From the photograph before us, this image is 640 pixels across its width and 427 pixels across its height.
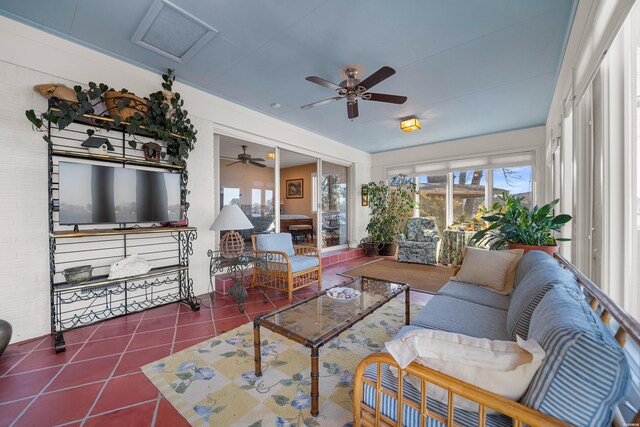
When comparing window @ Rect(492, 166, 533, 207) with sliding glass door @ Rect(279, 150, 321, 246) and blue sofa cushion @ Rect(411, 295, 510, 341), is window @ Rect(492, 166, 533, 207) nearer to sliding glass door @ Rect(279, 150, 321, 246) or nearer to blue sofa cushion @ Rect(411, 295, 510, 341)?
sliding glass door @ Rect(279, 150, 321, 246)

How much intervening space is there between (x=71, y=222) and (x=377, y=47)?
3152 millimetres

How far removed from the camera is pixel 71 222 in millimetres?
2225

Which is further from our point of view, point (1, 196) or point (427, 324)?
point (1, 196)

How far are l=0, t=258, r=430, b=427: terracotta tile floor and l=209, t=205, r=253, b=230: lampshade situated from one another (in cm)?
92

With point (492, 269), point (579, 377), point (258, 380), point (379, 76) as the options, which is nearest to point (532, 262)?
point (492, 269)

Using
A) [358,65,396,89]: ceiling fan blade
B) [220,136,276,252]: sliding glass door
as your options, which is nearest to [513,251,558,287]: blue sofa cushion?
[358,65,396,89]: ceiling fan blade

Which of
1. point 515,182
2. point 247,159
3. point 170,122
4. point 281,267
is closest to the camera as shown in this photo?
point 170,122

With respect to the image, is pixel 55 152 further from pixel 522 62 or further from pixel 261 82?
pixel 522 62

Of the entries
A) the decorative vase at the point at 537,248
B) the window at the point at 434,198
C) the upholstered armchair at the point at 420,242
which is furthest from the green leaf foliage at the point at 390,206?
the decorative vase at the point at 537,248

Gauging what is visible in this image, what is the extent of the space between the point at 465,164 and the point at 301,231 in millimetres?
3725

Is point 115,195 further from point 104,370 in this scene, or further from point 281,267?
point 281,267

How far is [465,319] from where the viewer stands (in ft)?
5.44

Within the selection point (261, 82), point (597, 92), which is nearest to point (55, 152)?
point (261, 82)

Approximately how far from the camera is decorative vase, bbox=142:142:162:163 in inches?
104
